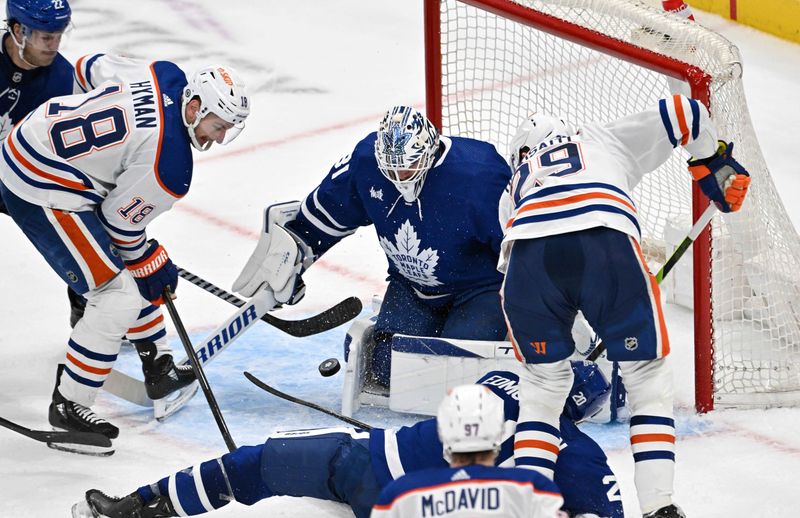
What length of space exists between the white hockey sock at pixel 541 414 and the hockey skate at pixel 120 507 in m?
0.79

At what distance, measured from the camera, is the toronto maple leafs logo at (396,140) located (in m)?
3.69

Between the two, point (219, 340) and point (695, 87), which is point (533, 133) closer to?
point (695, 87)

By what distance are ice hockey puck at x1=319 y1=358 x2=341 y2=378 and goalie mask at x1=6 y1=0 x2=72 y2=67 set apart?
1.24m

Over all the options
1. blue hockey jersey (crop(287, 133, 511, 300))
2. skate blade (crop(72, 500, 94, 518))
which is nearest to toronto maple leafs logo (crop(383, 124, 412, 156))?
blue hockey jersey (crop(287, 133, 511, 300))

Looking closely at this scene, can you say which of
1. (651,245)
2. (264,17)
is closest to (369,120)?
(264,17)

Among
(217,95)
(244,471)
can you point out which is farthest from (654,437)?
(217,95)

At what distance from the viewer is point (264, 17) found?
24.7ft

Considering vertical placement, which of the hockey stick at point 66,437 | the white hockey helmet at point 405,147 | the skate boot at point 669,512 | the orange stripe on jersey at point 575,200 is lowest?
the skate boot at point 669,512

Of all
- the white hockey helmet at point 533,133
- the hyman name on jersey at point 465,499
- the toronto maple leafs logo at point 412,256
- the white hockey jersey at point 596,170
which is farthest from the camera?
the toronto maple leafs logo at point 412,256

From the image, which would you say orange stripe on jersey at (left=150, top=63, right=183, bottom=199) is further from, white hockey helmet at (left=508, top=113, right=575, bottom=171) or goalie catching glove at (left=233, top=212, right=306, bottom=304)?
white hockey helmet at (left=508, top=113, right=575, bottom=171)

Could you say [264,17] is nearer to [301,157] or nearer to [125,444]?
[301,157]

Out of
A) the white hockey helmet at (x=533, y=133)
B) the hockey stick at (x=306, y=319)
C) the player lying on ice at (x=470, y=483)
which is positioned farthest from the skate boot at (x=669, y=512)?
the hockey stick at (x=306, y=319)

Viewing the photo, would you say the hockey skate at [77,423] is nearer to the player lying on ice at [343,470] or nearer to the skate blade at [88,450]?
the skate blade at [88,450]

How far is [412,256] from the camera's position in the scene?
12.9 ft
